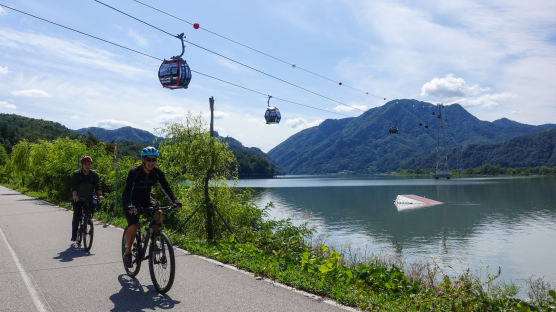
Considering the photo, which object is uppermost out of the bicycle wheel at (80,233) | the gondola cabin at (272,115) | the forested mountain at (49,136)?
the forested mountain at (49,136)

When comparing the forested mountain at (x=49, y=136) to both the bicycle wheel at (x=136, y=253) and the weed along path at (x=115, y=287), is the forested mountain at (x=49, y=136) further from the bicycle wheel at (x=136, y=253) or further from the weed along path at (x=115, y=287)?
the bicycle wheel at (x=136, y=253)

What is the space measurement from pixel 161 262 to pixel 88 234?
435cm

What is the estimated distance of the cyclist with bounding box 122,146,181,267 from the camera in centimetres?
638

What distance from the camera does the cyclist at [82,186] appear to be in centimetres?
961

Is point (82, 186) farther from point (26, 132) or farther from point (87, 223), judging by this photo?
point (26, 132)

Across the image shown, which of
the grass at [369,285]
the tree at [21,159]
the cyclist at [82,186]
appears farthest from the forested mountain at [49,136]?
the grass at [369,285]

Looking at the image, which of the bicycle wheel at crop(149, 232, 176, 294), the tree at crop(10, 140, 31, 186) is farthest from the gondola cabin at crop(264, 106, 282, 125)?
the tree at crop(10, 140, 31, 186)

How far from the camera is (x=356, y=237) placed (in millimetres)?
30531

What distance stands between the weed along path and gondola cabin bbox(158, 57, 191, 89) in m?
7.18

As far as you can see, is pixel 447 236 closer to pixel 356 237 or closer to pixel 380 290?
pixel 356 237

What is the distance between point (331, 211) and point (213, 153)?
132ft

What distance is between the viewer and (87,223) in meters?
9.59

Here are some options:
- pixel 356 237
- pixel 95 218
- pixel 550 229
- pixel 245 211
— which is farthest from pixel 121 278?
pixel 550 229

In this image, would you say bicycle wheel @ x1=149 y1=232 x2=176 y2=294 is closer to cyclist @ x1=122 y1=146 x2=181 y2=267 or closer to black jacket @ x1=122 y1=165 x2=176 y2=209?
cyclist @ x1=122 y1=146 x2=181 y2=267
